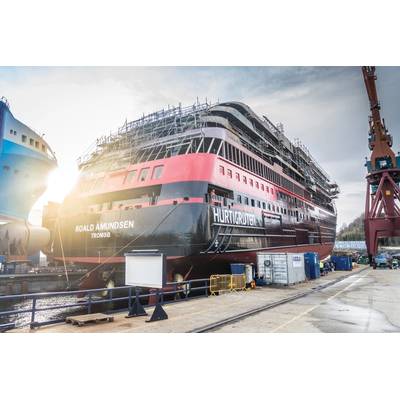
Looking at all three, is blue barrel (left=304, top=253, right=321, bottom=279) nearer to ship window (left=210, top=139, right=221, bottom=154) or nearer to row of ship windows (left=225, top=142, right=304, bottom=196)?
row of ship windows (left=225, top=142, right=304, bottom=196)

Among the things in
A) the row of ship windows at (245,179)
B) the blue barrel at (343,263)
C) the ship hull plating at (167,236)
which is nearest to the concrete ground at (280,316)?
the ship hull plating at (167,236)

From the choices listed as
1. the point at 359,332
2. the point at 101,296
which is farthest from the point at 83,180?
→ the point at 359,332

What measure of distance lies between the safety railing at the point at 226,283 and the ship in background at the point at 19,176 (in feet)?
22.5

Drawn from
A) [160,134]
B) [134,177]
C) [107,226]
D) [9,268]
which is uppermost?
[160,134]

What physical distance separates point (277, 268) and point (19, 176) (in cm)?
1126

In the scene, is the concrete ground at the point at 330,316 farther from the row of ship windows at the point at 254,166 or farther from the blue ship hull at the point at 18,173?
the blue ship hull at the point at 18,173

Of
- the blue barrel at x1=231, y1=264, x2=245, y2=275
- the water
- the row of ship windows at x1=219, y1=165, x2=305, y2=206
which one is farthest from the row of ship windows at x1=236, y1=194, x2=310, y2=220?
the water

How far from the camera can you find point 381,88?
972 cm

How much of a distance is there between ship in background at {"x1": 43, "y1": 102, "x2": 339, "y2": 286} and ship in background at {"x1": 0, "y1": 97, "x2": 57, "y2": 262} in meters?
1.37

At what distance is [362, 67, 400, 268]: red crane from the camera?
11555 mm

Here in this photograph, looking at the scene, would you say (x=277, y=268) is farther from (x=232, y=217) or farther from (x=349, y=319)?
(x=349, y=319)

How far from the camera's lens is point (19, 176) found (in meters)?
10.3

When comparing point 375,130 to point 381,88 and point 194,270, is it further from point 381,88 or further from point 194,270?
point 194,270

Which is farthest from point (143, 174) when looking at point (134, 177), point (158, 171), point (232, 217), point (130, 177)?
point (232, 217)
